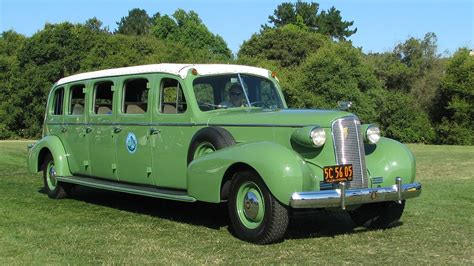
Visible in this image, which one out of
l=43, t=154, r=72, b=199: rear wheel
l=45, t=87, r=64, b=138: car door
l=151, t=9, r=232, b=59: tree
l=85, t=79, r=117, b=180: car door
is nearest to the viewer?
l=85, t=79, r=117, b=180: car door

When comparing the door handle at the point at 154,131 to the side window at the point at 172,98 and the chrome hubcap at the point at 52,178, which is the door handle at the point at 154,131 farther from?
the chrome hubcap at the point at 52,178

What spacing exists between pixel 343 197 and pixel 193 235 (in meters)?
1.91

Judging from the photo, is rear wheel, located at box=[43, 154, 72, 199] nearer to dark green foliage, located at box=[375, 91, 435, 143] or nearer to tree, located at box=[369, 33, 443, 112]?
dark green foliage, located at box=[375, 91, 435, 143]

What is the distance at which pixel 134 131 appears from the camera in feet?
26.9

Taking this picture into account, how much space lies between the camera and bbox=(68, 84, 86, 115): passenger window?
31.8 feet

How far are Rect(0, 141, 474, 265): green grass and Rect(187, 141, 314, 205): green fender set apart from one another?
0.59m

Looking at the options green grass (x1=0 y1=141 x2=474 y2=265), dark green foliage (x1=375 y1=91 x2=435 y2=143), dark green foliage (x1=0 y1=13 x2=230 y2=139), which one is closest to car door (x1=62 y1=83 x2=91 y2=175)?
green grass (x1=0 y1=141 x2=474 y2=265)

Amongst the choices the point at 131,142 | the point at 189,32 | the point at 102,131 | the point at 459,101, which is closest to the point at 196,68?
the point at 131,142

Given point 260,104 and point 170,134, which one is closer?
point 170,134

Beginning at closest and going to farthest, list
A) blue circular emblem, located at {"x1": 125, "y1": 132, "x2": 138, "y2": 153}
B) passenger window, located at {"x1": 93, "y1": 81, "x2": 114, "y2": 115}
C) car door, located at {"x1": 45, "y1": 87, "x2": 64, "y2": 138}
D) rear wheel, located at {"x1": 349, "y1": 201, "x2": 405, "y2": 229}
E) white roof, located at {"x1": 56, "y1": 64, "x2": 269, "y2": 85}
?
1. rear wheel, located at {"x1": 349, "y1": 201, "x2": 405, "y2": 229}
2. white roof, located at {"x1": 56, "y1": 64, "x2": 269, "y2": 85}
3. blue circular emblem, located at {"x1": 125, "y1": 132, "x2": 138, "y2": 153}
4. passenger window, located at {"x1": 93, "y1": 81, "x2": 114, "y2": 115}
5. car door, located at {"x1": 45, "y1": 87, "x2": 64, "y2": 138}

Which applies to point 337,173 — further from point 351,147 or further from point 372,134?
point 372,134

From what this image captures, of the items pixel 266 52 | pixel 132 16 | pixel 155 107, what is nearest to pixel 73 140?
pixel 155 107

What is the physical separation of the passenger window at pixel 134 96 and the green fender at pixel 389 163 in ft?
11.0

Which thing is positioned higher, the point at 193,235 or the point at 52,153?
the point at 52,153
